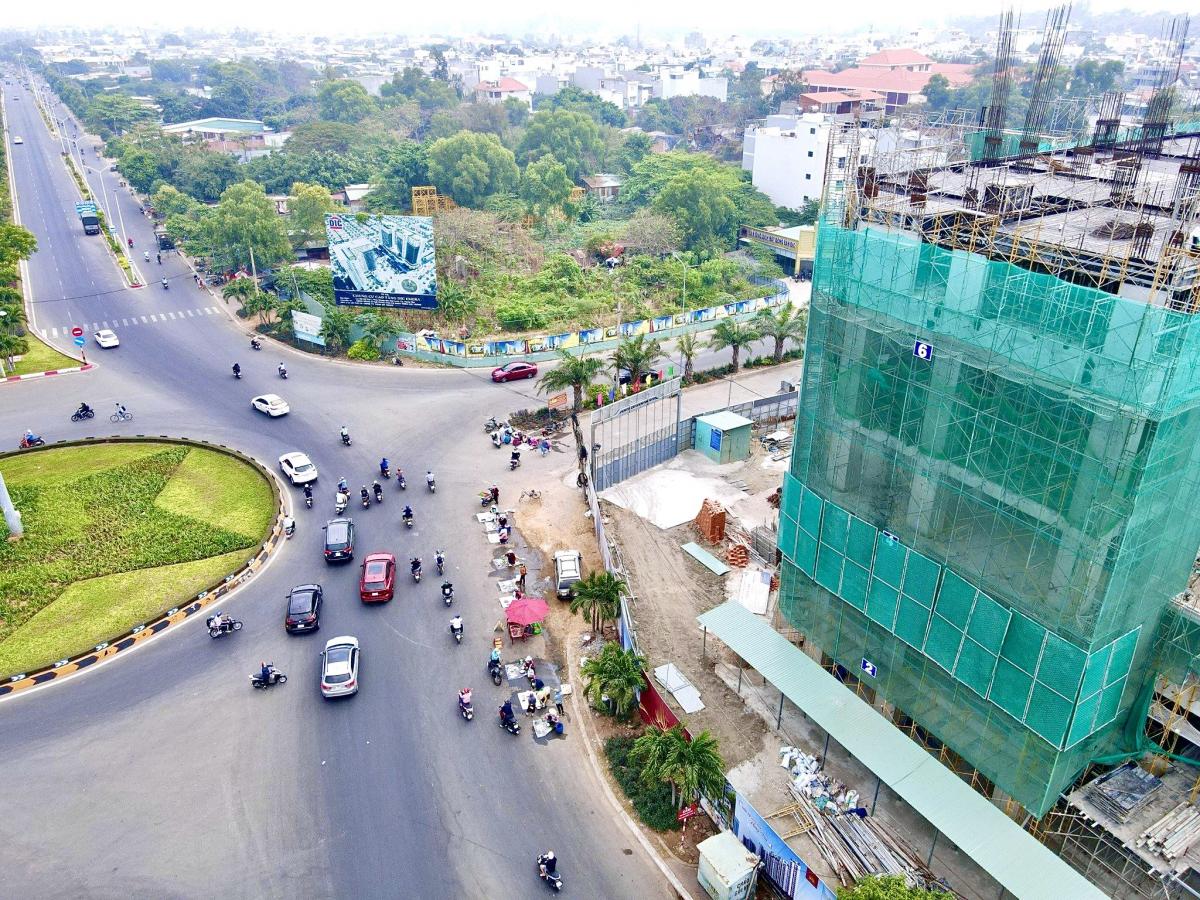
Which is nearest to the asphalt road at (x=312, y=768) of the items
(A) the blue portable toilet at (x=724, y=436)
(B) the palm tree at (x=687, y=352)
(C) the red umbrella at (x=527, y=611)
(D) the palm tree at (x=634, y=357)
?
(C) the red umbrella at (x=527, y=611)

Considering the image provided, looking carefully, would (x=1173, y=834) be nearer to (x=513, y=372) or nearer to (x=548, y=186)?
(x=513, y=372)

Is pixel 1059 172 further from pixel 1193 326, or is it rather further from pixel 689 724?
pixel 689 724

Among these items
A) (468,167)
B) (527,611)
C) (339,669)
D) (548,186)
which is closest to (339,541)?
(339,669)

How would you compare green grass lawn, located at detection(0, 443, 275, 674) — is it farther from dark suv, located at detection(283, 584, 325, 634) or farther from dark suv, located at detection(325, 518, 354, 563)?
dark suv, located at detection(283, 584, 325, 634)

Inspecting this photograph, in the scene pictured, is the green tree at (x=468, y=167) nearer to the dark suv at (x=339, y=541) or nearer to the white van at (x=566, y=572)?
the dark suv at (x=339, y=541)

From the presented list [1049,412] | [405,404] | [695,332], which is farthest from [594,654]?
[695,332]

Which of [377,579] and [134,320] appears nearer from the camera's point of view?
[377,579]

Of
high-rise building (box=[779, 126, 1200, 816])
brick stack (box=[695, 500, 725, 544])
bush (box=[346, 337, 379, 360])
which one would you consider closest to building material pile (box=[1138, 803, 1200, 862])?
high-rise building (box=[779, 126, 1200, 816])
